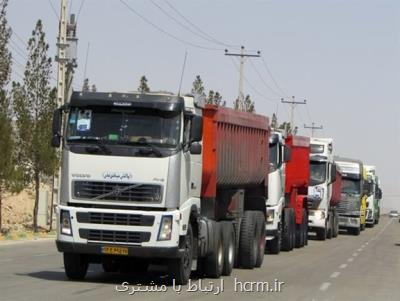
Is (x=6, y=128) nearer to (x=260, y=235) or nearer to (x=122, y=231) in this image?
(x=260, y=235)

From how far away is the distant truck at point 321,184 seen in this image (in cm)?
3834

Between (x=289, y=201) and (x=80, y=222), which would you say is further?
(x=289, y=201)

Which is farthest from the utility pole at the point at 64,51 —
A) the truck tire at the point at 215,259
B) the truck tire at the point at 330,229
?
the truck tire at the point at 215,259

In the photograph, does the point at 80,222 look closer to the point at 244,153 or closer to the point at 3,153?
the point at 244,153

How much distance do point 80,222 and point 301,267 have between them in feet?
29.9

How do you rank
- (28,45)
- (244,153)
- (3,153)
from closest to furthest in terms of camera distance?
(244,153)
(3,153)
(28,45)

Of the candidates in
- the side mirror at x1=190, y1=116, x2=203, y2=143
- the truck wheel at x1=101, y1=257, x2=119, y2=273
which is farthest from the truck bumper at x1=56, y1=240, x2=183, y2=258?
the side mirror at x1=190, y1=116, x2=203, y2=143

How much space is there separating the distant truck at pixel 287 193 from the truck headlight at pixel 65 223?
11435 mm

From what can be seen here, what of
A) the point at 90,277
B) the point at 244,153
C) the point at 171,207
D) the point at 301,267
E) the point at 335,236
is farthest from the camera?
the point at 335,236

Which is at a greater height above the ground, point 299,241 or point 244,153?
point 244,153

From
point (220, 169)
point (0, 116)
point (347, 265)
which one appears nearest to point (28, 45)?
point (0, 116)

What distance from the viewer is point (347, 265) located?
2488 centimetres

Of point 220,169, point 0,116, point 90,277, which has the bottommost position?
point 90,277

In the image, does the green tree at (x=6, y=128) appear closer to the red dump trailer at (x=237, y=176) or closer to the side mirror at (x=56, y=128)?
the red dump trailer at (x=237, y=176)
